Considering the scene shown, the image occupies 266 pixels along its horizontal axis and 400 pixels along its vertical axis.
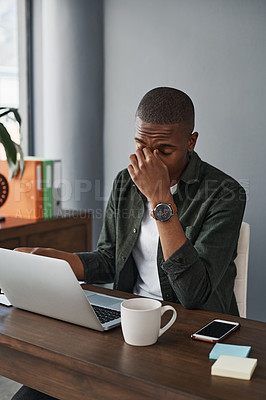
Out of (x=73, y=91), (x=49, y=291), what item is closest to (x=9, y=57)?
(x=73, y=91)

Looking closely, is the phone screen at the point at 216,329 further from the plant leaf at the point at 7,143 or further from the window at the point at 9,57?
the window at the point at 9,57

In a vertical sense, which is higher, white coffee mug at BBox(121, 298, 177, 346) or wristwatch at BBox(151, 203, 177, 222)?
wristwatch at BBox(151, 203, 177, 222)

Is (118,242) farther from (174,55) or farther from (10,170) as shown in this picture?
(174,55)

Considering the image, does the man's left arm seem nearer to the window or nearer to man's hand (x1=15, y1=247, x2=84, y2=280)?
man's hand (x1=15, y1=247, x2=84, y2=280)

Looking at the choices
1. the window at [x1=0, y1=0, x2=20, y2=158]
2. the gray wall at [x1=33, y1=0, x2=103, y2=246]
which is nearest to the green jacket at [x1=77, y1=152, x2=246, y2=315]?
the gray wall at [x1=33, y1=0, x2=103, y2=246]

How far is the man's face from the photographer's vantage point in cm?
155

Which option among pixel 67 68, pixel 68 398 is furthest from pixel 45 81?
pixel 68 398

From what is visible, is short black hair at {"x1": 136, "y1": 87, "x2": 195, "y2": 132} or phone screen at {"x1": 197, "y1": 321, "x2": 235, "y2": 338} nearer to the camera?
phone screen at {"x1": 197, "y1": 321, "x2": 235, "y2": 338}

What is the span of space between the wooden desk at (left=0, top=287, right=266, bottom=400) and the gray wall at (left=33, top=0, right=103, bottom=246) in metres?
1.91

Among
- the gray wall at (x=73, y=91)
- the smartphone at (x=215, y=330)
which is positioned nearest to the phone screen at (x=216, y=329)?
the smartphone at (x=215, y=330)

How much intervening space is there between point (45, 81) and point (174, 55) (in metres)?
0.84

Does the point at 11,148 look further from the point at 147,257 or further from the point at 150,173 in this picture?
the point at 150,173

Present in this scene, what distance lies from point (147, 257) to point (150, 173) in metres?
0.35

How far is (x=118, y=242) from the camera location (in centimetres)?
178
